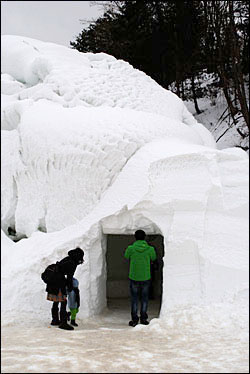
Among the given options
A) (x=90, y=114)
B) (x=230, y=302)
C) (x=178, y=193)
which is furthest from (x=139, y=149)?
(x=230, y=302)

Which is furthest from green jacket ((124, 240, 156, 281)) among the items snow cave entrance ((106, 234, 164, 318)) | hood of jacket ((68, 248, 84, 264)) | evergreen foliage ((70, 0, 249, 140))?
evergreen foliage ((70, 0, 249, 140))

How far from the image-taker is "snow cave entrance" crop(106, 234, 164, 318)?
23.5 ft

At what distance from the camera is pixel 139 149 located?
606 cm

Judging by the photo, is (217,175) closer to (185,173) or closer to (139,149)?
(185,173)

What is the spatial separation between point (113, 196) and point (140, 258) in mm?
1064

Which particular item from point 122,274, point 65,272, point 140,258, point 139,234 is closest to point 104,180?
point 139,234

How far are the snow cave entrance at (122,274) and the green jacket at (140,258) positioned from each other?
1784mm

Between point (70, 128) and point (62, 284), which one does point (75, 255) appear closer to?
point (62, 284)

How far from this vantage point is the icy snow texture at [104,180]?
4629 mm

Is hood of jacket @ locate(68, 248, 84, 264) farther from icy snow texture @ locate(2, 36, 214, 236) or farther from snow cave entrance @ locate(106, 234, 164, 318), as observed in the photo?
snow cave entrance @ locate(106, 234, 164, 318)

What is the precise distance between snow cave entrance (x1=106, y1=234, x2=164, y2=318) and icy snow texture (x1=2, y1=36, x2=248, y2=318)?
5.17 feet

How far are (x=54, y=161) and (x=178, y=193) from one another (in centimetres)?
195

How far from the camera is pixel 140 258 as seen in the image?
4785 mm

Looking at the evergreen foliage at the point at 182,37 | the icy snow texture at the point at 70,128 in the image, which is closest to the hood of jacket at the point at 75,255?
the icy snow texture at the point at 70,128
